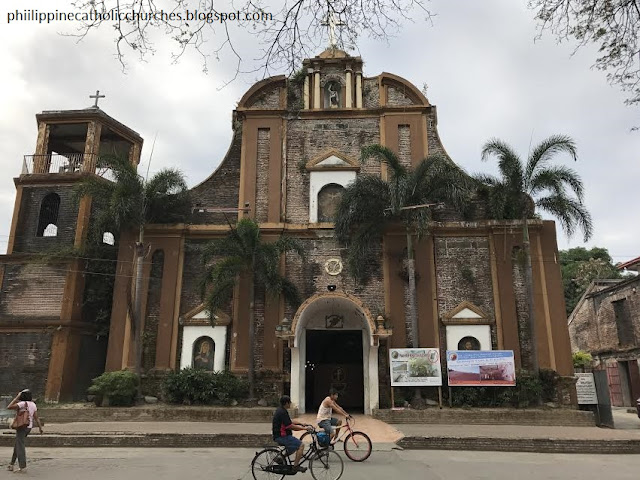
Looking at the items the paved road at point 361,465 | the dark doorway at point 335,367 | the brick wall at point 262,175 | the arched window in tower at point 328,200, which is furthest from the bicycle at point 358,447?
the brick wall at point 262,175

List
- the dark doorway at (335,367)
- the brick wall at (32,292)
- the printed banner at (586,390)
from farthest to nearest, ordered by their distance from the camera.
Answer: the dark doorway at (335,367) < the brick wall at (32,292) < the printed banner at (586,390)

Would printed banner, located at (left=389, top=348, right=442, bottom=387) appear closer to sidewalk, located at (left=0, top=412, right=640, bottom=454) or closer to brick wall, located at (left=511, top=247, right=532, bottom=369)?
brick wall, located at (left=511, top=247, right=532, bottom=369)

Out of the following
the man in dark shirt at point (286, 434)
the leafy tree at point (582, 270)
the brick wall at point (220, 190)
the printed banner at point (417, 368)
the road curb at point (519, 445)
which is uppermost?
the leafy tree at point (582, 270)

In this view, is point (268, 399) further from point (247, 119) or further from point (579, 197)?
point (579, 197)

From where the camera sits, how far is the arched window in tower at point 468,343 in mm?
17078

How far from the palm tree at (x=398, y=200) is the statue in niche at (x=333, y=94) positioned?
4.38 m

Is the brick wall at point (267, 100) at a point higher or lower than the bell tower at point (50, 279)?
higher

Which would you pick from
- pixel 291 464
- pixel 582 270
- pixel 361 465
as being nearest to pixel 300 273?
pixel 361 465

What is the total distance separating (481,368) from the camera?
15688mm

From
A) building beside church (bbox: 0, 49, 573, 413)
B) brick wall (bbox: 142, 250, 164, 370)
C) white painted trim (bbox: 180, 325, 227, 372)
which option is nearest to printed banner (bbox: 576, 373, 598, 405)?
building beside church (bbox: 0, 49, 573, 413)

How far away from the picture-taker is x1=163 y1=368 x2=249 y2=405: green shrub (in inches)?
631

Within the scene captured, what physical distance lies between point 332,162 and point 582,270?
35265 millimetres

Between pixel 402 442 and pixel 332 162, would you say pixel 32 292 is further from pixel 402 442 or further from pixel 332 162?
pixel 402 442

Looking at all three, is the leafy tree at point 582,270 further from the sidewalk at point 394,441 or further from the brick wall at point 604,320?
the sidewalk at point 394,441
